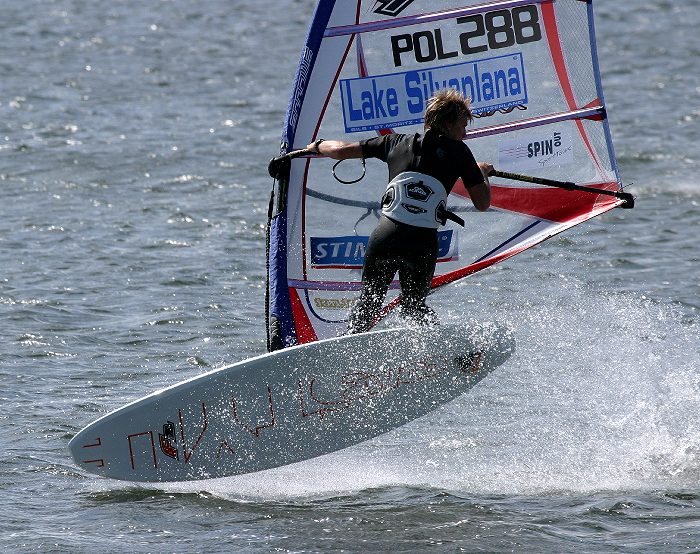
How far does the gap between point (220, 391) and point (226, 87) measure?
1309 cm

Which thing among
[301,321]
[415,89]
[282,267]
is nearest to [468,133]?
[415,89]

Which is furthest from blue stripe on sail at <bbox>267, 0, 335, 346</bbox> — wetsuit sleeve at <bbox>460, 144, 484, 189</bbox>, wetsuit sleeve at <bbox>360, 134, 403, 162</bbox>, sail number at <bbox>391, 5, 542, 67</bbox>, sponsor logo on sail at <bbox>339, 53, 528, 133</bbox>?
wetsuit sleeve at <bbox>460, 144, 484, 189</bbox>

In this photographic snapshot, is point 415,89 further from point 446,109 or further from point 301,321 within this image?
point 301,321

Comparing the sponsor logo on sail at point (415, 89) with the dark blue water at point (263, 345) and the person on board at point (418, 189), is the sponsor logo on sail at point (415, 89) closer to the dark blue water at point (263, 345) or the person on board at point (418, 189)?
the person on board at point (418, 189)

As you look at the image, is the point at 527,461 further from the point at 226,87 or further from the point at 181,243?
the point at 226,87

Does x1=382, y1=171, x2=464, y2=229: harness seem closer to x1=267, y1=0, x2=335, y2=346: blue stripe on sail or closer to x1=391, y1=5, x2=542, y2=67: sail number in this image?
x1=267, y1=0, x2=335, y2=346: blue stripe on sail

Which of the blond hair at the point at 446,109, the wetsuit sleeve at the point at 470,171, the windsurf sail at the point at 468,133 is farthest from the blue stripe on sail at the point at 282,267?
the wetsuit sleeve at the point at 470,171

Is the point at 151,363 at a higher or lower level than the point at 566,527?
higher

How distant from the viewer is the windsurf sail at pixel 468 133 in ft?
24.5

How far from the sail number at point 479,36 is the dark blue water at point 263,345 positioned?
211 centimetres

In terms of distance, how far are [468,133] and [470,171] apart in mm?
1049

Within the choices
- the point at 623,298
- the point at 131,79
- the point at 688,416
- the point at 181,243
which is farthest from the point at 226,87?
the point at 688,416

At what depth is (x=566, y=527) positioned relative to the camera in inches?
249

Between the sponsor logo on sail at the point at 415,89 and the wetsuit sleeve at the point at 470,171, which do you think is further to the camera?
the sponsor logo on sail at the point at 415,89
